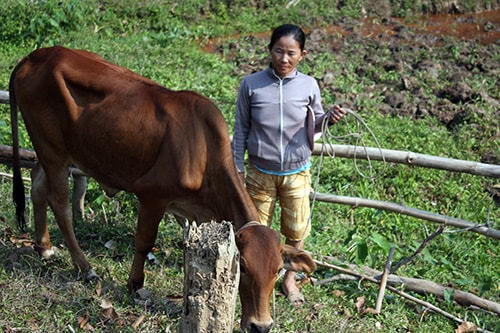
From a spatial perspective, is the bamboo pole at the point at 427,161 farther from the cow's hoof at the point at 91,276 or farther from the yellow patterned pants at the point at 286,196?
the cow's hoof at the point at 91,276

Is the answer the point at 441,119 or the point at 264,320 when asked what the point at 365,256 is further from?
the point at 441,119

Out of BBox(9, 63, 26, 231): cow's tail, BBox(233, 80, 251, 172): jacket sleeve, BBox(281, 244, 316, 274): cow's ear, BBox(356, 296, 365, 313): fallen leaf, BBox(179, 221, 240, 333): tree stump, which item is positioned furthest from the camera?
BBox(9, 63, 26, 231): cow's tail

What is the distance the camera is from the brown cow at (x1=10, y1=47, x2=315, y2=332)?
4.62 m

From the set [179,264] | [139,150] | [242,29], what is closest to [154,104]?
[139,150]

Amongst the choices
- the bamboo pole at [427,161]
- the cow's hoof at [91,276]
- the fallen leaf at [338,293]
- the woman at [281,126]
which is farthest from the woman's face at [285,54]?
the cow's hoof at [91,276]

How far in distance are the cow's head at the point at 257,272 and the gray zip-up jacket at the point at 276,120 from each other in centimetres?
78

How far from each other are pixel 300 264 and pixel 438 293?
61.9 inches

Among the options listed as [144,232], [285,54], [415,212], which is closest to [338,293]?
[415,212]

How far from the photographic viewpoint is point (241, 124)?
4.80m

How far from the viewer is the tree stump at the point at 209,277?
3.48m

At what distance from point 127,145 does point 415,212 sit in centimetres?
255

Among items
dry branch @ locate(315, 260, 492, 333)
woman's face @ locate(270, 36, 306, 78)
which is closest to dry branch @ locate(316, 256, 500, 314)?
dry branch @ locate(315, 260, 492, 333)

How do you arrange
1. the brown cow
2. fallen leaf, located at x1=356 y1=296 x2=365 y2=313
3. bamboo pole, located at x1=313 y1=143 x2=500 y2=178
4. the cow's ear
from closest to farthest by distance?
the cow's ear, the brown cow, fallen leaf, located at x1=356 y1=296 x2=365 y2=313, bamboo pole, located at x1=313 y1=143 x2=500 y2=178

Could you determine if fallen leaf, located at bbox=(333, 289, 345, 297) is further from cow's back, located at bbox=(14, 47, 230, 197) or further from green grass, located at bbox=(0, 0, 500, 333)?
cow's back, located at bbox=(14, 47, 230, 197)
